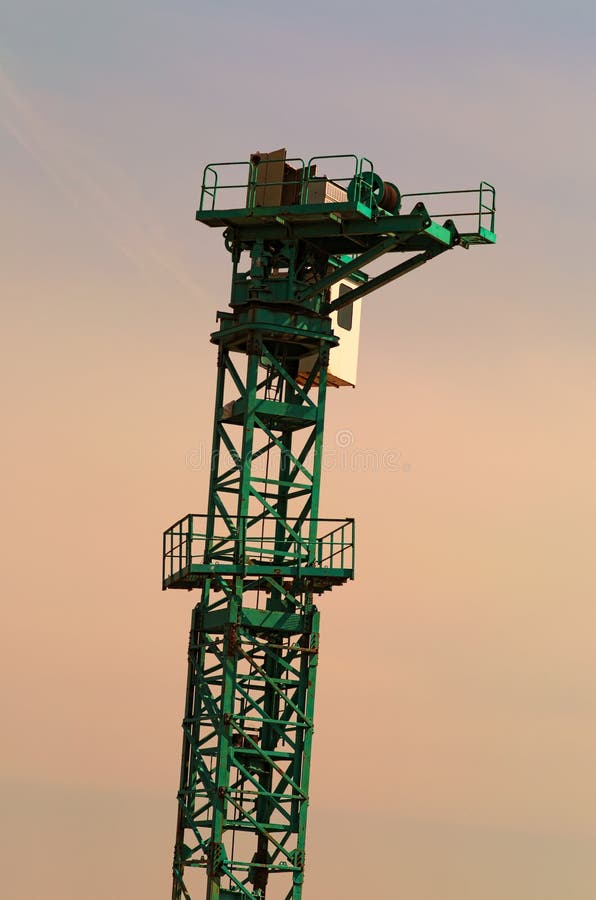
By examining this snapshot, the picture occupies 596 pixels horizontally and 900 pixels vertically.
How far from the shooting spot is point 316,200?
63.5 meters

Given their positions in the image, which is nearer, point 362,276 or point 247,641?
point 247,641

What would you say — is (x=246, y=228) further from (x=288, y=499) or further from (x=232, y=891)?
(x=232, y=891)

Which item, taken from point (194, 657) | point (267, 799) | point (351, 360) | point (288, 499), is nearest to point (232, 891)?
point (267, 799)

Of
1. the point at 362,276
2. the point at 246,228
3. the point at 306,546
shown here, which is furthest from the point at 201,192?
the point at 306,546

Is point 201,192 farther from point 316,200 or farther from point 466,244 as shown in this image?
point 466,244

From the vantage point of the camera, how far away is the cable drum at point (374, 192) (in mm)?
61875

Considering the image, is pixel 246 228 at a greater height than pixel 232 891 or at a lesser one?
greater

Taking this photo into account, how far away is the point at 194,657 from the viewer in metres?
63.1

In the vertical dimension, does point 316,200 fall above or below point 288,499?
above

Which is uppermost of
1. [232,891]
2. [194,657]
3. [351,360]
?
[351,360]

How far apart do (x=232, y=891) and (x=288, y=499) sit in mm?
10968

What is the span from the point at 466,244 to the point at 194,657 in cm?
1382

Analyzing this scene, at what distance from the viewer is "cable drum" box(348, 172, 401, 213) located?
6188 centimetres

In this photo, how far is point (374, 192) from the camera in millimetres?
62250
